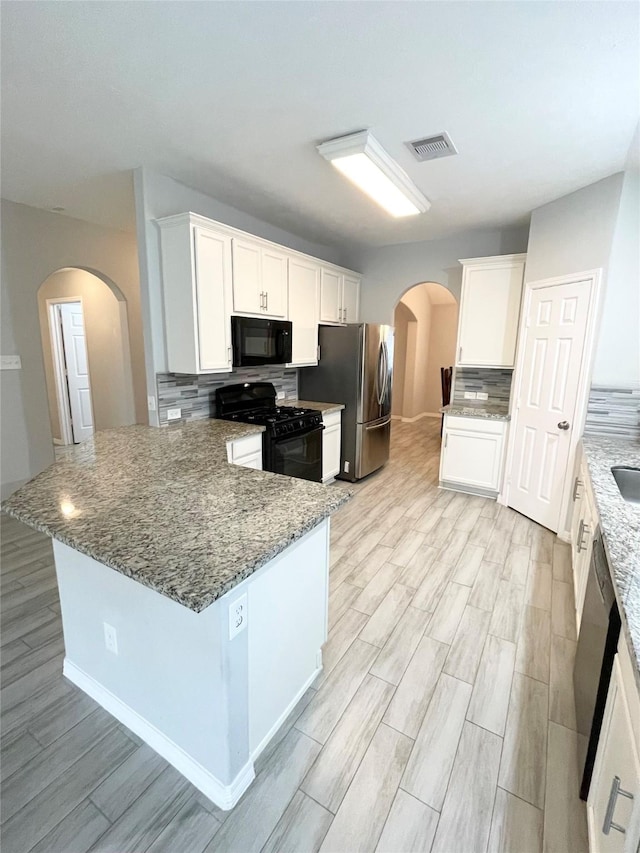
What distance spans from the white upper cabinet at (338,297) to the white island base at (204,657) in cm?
315

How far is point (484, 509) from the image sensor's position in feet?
12.2

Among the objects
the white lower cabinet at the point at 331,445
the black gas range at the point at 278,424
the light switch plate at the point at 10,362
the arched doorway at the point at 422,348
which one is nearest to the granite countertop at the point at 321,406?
the white lower cabinet at the point at 331,445

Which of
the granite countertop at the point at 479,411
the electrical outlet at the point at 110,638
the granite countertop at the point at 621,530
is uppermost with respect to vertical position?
the granite countertop at the point at 479,411

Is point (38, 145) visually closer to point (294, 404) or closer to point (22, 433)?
point (22, 433)

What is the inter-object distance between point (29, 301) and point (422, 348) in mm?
6571

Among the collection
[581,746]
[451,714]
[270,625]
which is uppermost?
[270,625]

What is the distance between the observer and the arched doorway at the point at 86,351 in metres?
4.78

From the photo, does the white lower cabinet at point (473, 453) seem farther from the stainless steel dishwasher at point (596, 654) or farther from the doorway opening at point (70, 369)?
the doorway opening at point (70, 369)

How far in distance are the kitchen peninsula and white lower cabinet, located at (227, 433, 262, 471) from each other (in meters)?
0.87

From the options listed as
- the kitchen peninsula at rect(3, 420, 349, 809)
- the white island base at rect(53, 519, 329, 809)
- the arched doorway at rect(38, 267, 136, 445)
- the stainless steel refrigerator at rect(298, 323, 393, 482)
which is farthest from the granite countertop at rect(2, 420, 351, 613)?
the arched doorway at rect(38, 267, 136, 445)

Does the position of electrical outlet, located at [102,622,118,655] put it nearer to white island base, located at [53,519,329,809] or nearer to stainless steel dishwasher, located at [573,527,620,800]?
white island base, located at [53,519,329,809]

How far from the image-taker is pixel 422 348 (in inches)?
316

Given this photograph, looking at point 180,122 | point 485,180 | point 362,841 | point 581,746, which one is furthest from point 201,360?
point 581,746

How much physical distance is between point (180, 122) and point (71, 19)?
710 millimetres
